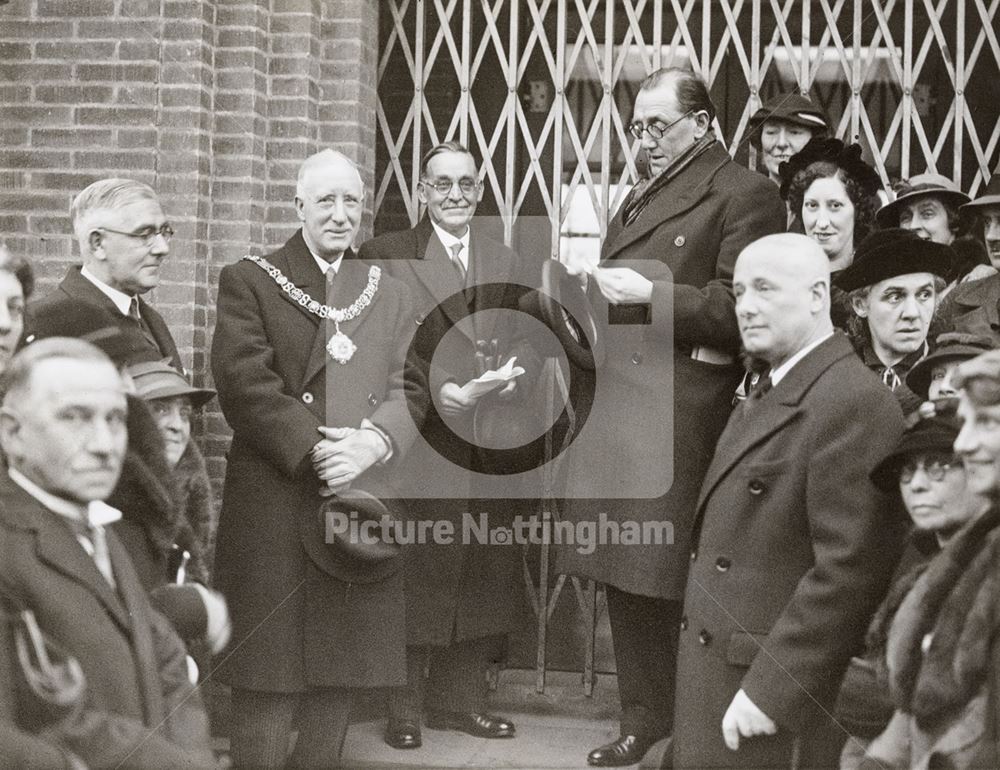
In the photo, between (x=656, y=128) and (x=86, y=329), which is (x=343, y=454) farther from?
(x=656, y=128)

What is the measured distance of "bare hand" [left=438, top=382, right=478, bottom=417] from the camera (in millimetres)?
4883

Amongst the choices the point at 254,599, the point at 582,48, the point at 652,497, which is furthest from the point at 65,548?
the point at 582,48

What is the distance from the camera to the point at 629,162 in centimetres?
598

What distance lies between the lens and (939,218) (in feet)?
15.8

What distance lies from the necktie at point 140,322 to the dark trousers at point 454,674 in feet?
4.73

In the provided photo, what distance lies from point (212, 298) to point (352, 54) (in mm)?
1165

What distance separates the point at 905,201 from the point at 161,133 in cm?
277

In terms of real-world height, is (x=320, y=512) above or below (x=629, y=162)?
below

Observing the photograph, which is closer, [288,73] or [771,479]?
[771,479]

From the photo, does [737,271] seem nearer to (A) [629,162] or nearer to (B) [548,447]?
(B) [548,447]

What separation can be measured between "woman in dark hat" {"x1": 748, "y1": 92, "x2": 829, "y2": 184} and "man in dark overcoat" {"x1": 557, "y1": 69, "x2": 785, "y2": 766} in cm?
45

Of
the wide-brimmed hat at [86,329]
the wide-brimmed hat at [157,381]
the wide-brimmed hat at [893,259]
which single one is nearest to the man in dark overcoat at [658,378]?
the wide-brimmed hat at [893,259]

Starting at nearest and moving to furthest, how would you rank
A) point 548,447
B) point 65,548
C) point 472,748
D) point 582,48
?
point 65,548 → point 472,748 → point 548,447 → point 582,48

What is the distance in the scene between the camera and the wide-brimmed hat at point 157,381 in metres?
4.18
